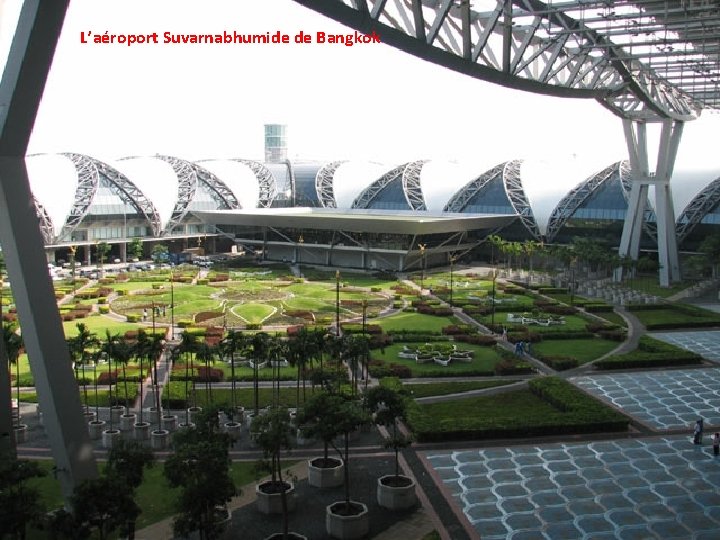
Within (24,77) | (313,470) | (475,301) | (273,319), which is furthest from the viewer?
(475,301)

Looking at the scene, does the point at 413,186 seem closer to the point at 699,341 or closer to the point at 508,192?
the point at 508,192

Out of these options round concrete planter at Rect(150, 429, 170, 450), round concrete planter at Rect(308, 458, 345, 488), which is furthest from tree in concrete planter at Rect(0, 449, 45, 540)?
round concrete planter at Rect(150, 429, 170, 450)

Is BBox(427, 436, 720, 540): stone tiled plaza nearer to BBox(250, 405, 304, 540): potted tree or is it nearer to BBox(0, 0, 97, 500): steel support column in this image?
BBox(250, 405, 304, 540): potted tree

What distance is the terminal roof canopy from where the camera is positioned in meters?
69.9

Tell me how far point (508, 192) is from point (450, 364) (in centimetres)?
4624

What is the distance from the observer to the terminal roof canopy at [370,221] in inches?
2753

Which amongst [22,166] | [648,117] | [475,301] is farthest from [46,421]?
[648,117]

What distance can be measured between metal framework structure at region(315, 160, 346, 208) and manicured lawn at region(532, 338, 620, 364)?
53.2 metres

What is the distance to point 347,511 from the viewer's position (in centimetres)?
1962

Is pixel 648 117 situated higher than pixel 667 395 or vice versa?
pixel 648 117

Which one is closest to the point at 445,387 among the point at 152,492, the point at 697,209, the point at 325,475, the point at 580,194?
the point at 325,475

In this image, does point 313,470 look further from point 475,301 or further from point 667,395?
point 475,301

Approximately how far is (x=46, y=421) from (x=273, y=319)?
32536 mm

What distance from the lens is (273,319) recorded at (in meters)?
48.7
